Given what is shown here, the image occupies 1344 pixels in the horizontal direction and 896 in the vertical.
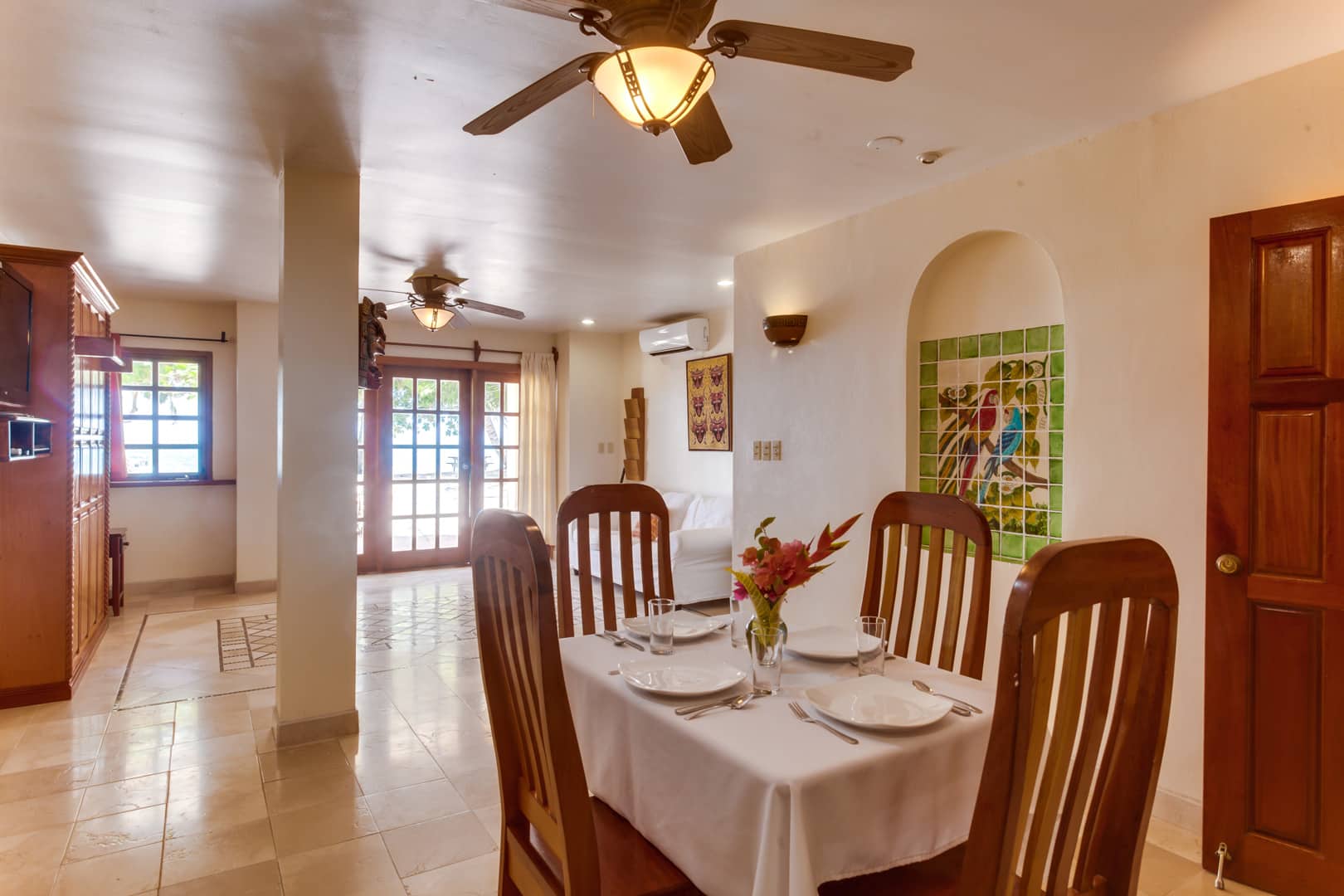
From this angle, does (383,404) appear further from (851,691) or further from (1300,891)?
(1300,891)

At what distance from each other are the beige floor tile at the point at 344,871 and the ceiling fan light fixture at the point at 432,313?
3.41 metres

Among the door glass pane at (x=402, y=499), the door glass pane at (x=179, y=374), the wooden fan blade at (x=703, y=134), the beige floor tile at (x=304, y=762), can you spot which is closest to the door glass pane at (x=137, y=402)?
the door glass pane at (x=179, y=374)

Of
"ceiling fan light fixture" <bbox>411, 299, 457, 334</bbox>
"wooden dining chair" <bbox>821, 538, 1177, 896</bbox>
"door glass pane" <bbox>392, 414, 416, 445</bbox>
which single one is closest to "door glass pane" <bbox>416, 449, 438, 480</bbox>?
"door glass pane" <bbox>392, 414, 416, 445</bbox>

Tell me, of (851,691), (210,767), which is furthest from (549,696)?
(210,767)

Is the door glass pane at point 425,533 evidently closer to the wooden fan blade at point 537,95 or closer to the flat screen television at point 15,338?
the flat screen television at point 15,338

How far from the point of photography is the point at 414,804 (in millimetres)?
2602

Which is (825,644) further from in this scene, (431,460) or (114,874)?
(431,460)

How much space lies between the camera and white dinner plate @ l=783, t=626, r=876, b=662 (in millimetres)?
1765

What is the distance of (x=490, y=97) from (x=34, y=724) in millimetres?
3370

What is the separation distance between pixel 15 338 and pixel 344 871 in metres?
2.71

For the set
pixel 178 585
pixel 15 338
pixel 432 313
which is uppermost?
pixel 432 313

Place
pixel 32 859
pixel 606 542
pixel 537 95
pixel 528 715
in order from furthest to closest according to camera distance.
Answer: pixel 606 542
pixel 32 859
pixel 537 95
pixel 528 715

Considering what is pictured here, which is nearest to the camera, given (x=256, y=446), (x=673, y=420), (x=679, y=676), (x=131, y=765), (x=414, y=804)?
(x=679, y=676)

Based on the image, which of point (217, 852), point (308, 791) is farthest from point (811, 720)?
point (308, 791)
